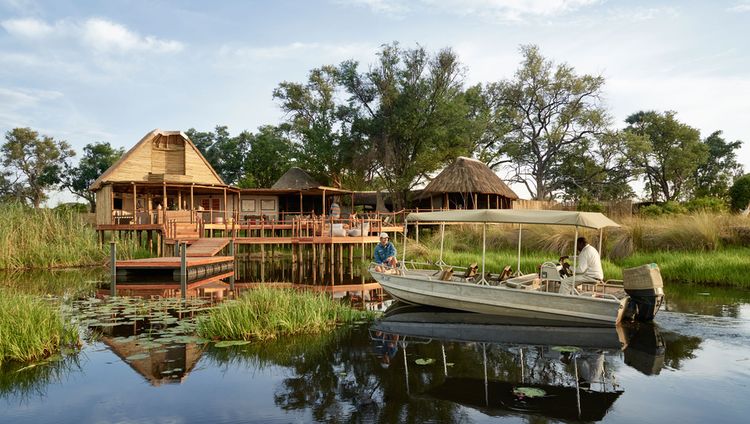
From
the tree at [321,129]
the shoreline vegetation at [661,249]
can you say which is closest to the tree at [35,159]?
the tree at [321,129]

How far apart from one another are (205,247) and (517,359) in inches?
609

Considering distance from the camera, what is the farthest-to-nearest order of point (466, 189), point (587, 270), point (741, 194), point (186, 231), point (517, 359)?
1. point (466, 189)
2. point (741, 194)
3. point (186, 231)
4. point (587, 270)
5. point (517, 359)

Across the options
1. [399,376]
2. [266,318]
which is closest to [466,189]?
[266,318]

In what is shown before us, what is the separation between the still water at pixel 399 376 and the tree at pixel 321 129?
24107mm

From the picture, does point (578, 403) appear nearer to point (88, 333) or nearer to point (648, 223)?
point (88, 333)

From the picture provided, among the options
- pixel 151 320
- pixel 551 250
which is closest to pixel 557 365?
pixel 151 320

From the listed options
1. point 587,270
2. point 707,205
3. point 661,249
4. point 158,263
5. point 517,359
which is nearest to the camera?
point 517,359

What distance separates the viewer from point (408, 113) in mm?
31406

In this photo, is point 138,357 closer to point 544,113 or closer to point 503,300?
point 503,300

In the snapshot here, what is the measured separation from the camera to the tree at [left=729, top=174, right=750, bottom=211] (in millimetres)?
25500

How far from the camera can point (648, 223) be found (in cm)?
1934

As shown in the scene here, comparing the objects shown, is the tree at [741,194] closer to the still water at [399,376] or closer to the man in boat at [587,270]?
the still water at [399,376]

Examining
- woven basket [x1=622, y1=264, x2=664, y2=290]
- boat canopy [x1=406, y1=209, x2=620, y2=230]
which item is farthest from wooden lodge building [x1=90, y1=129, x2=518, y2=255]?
woven basket [x1=622, y1=264, x2=664, y2=290]

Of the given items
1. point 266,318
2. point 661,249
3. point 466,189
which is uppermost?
point 466,189
